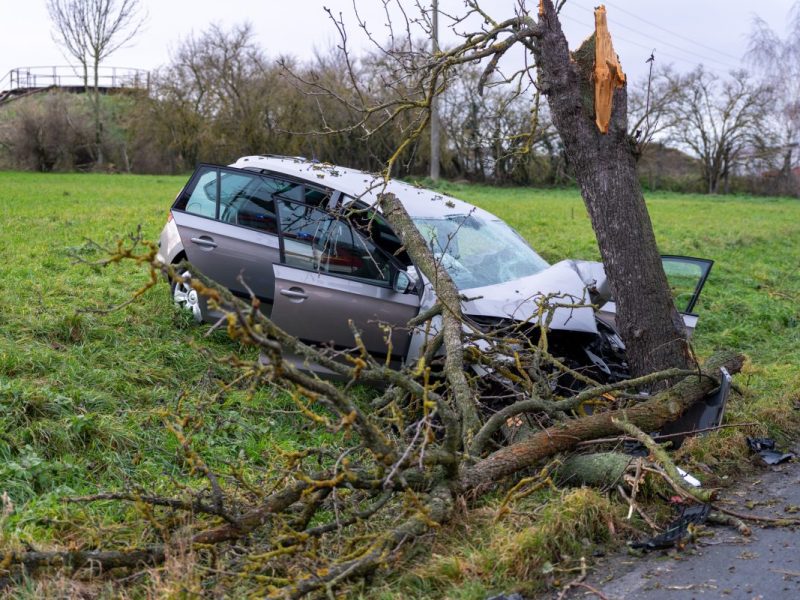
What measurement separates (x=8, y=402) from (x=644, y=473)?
13.4 ft

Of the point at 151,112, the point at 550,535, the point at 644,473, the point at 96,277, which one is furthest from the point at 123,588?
the point at 151,112

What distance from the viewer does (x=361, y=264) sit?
6.77 meters

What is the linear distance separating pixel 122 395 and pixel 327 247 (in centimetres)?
196

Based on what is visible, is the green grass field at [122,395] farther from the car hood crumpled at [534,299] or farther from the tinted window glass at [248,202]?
the car hood crumpled at [534,299]

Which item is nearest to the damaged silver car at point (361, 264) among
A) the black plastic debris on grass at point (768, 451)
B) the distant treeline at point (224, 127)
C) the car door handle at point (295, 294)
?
the car door handle at point (295, 294)

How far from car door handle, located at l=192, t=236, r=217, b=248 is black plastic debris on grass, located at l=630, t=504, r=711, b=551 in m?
4.66

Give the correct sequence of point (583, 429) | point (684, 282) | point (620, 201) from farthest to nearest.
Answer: point (684, 282)
point (620, 201)
point (583, 429)

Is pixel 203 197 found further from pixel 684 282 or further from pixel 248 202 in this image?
pixel 684 282

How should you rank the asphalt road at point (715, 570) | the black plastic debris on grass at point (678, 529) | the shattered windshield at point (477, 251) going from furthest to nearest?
the shattered windshield at point (477, 251) → the black plastic debris on grass at point (678, 529) → the asphalt road at point (715, 570)

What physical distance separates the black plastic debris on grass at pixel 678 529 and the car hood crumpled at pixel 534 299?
1.88 m

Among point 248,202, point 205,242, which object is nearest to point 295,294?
point 205,242

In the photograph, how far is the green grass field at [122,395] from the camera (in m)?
4.49

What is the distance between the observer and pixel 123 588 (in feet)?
12.6

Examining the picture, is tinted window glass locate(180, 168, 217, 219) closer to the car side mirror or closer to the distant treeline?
the car side mirror
